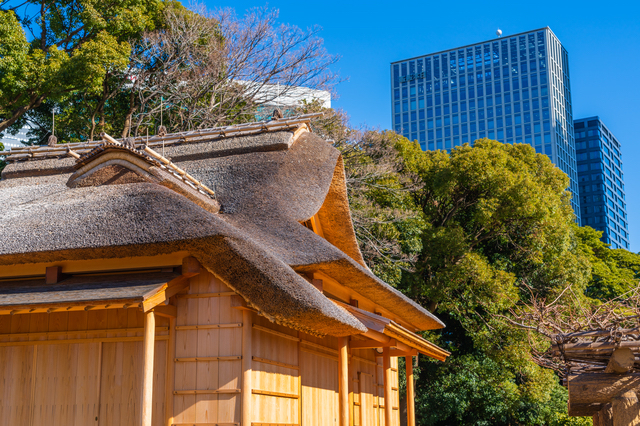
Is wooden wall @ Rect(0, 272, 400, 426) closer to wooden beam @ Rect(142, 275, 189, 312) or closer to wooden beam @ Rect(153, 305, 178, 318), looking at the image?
wooden beam @ Rect(153, 305, 178, 318)

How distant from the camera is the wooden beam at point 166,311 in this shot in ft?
21.7

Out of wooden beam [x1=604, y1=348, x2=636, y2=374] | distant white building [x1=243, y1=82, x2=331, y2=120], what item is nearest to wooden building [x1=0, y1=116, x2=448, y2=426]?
wooden beam [x1=604, y1=348, x2=636, y2=374]

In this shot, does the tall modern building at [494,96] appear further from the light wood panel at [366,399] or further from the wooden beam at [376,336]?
the wooden beam at [376,336]

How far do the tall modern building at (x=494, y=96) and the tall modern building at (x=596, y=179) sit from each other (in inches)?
116

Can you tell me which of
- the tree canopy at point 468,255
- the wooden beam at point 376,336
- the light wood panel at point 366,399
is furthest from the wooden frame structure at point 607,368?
the tree canopy at point 468,255

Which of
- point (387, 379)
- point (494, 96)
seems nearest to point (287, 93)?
point (387, 379)

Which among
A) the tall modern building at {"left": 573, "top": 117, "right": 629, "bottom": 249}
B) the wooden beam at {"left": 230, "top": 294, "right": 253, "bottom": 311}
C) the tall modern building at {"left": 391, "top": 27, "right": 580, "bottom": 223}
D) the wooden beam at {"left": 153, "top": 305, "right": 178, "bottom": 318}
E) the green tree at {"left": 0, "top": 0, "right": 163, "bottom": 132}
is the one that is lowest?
Answer: the wooden beam at {"left": 153, "top": 305, "right": 178, "bottom": 318}

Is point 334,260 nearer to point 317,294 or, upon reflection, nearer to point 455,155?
point 317,294

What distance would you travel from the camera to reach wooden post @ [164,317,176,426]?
6703 mm

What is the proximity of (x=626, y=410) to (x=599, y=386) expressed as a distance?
1.12 feet

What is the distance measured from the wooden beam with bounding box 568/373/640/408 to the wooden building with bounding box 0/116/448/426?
2.33m

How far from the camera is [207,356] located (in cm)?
679

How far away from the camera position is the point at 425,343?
9.94 meters

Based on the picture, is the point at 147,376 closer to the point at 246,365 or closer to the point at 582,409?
the point at 246,365
